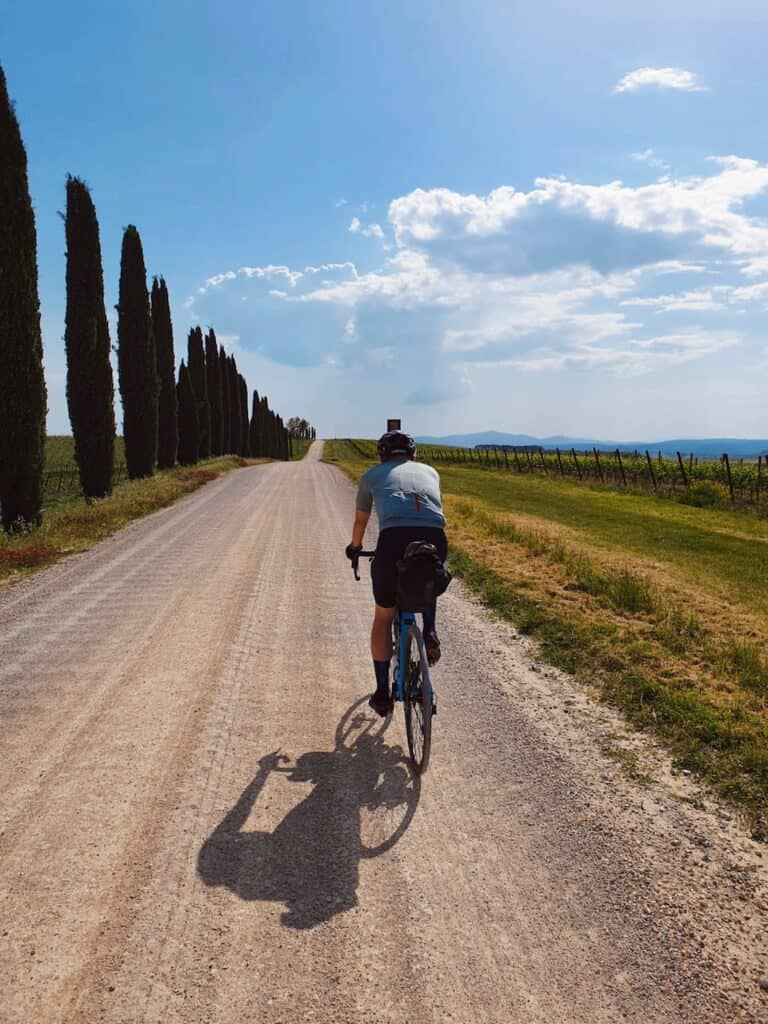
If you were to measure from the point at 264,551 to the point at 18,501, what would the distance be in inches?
325

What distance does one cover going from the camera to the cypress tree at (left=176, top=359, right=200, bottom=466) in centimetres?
4550

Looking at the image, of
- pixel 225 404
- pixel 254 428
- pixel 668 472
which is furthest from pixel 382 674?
pixel 254 428

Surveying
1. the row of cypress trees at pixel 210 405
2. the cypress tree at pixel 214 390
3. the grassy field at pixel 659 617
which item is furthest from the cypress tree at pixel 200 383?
the grassy field at pixel 659 617

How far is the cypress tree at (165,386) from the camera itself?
39.1 m

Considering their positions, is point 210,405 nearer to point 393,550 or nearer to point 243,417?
point 243,417

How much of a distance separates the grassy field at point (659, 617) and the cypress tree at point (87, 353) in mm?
13925

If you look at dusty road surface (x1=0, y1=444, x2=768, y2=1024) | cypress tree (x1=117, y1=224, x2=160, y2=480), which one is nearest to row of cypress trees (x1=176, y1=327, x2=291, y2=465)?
cypress tree (x1=117, y1=224, x2=160, y2=480)


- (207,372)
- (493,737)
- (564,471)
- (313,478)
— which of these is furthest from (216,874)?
(207,372)

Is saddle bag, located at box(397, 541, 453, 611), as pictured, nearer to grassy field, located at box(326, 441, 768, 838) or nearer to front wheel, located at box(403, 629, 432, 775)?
front wheel, located at box(403, 629, 432, 775)

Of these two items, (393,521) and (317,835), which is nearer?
(317,835)

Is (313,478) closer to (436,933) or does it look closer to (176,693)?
(176,693)

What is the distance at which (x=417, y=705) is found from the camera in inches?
174

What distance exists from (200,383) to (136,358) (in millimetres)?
19892

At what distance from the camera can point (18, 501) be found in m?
16.0
